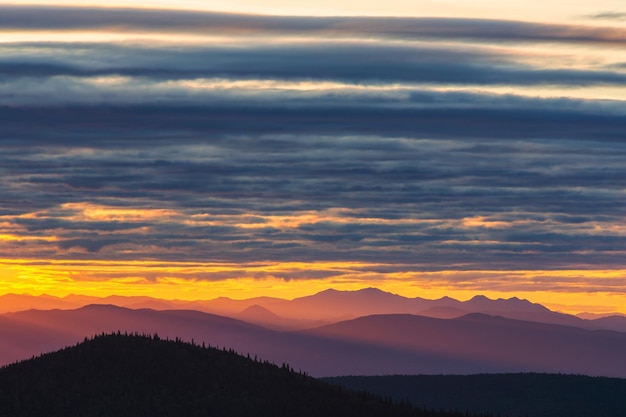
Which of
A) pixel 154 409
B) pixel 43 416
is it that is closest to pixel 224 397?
pixel 154 409

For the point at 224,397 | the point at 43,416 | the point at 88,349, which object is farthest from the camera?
the point at 88,349

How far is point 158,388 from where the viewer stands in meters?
182

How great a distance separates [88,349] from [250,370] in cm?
2458

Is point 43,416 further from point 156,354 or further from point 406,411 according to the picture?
point 406,411

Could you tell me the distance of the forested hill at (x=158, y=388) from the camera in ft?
571

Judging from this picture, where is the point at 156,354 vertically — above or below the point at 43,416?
above

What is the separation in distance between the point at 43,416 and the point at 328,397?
137 ft

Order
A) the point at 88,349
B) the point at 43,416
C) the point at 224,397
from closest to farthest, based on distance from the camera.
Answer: the point at 43,416 < the point at 224,397 < the point at 88,349

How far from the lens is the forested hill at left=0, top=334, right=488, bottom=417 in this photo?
571ft

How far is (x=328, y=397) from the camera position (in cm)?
18738

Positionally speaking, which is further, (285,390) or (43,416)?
(285,390)

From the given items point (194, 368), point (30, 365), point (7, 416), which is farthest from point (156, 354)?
point (7, 416)

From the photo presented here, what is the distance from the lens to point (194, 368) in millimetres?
191875

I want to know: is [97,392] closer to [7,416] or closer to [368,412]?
[7,416]
